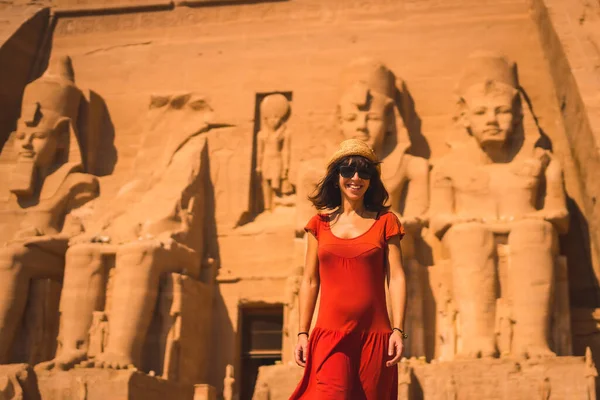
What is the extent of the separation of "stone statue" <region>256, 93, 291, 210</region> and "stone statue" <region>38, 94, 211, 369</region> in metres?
0.51

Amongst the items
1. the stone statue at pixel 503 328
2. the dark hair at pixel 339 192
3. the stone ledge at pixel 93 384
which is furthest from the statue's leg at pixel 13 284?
the dark hair at pixel 339 192

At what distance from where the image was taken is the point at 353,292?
3.99m

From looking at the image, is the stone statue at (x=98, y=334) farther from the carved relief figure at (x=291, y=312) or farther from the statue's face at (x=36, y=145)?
the statue's face at (x=36, y=145)

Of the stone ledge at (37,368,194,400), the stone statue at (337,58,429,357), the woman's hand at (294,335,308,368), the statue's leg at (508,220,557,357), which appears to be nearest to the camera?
the woman's hand at (294,335,308,368)

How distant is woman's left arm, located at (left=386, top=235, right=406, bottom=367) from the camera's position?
391 centimetres

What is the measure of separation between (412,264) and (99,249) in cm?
246

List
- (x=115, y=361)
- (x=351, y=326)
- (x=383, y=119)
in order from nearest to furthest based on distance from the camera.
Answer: (x=351, y=326), (x=115, y=361), (x=383, y=119)

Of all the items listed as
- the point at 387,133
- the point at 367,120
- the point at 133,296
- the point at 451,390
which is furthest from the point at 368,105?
the point at 451,390

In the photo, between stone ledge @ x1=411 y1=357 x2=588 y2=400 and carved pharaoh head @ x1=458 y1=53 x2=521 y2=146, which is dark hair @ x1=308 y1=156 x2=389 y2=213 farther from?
carved pharaoh head @ x1=458 y1=53 x2=521 y2=146

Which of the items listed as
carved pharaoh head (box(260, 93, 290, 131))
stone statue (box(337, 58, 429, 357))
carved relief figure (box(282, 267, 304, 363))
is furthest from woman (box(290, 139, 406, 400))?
carved pharaoh head (box(260, 93, 290, 131))

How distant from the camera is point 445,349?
795cm

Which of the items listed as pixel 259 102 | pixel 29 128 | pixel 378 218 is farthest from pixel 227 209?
pixel 378 218

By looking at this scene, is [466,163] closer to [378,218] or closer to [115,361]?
[115,361]

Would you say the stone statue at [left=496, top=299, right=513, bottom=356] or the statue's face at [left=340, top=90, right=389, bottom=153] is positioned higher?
the statue's face at [left=340, top=90, right=389, bottom=153]
